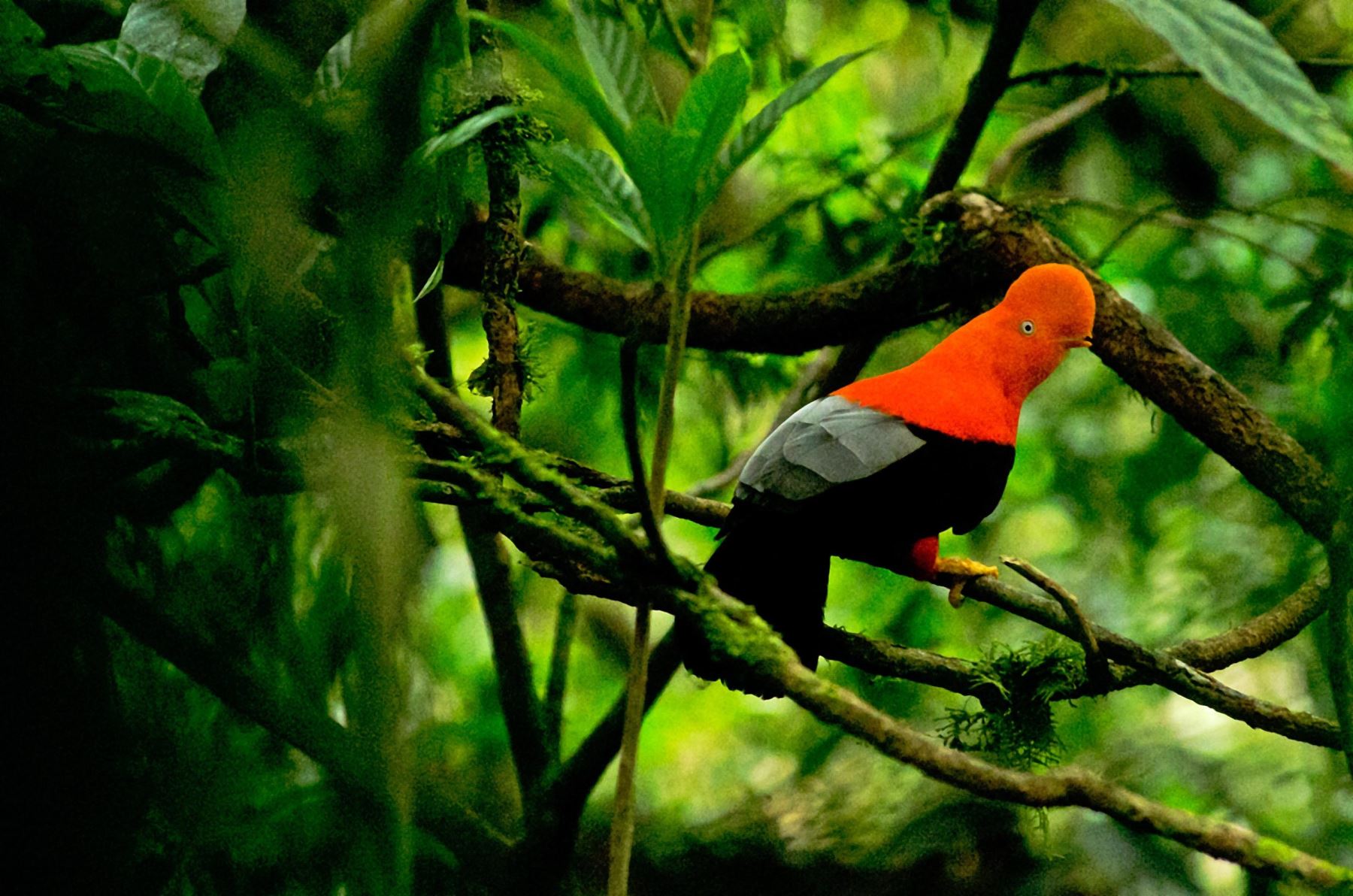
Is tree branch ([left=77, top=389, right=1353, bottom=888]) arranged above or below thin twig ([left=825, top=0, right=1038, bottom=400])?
below

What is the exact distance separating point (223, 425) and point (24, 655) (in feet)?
1.27

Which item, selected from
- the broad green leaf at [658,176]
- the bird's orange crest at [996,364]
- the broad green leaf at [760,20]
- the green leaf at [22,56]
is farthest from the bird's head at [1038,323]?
the green leaf at [22,56]

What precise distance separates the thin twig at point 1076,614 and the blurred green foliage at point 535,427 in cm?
15

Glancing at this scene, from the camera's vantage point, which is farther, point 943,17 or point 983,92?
point 943,17

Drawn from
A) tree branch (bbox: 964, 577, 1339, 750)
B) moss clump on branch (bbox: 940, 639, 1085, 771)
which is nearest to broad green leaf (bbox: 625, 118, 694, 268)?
tree branch (bbox: 964, 577, 1339, 750)

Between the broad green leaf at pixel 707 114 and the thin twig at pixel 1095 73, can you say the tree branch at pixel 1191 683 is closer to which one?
the broad green leaf at pixel 707 114

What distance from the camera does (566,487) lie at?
3.19ft

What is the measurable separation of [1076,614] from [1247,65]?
61 cm

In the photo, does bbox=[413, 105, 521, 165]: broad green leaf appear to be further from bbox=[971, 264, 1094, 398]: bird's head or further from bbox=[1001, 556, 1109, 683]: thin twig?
bbox=[971, 264, 1094, 398]: bird's head

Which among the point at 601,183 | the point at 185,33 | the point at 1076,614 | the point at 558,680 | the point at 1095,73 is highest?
the point at 1095,73

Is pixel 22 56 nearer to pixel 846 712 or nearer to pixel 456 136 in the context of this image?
pixel 456 136

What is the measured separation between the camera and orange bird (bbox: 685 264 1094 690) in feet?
4.74

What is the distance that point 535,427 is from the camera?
2543 mm

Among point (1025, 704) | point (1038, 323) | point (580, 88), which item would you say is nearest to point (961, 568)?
point (1025, 704)
